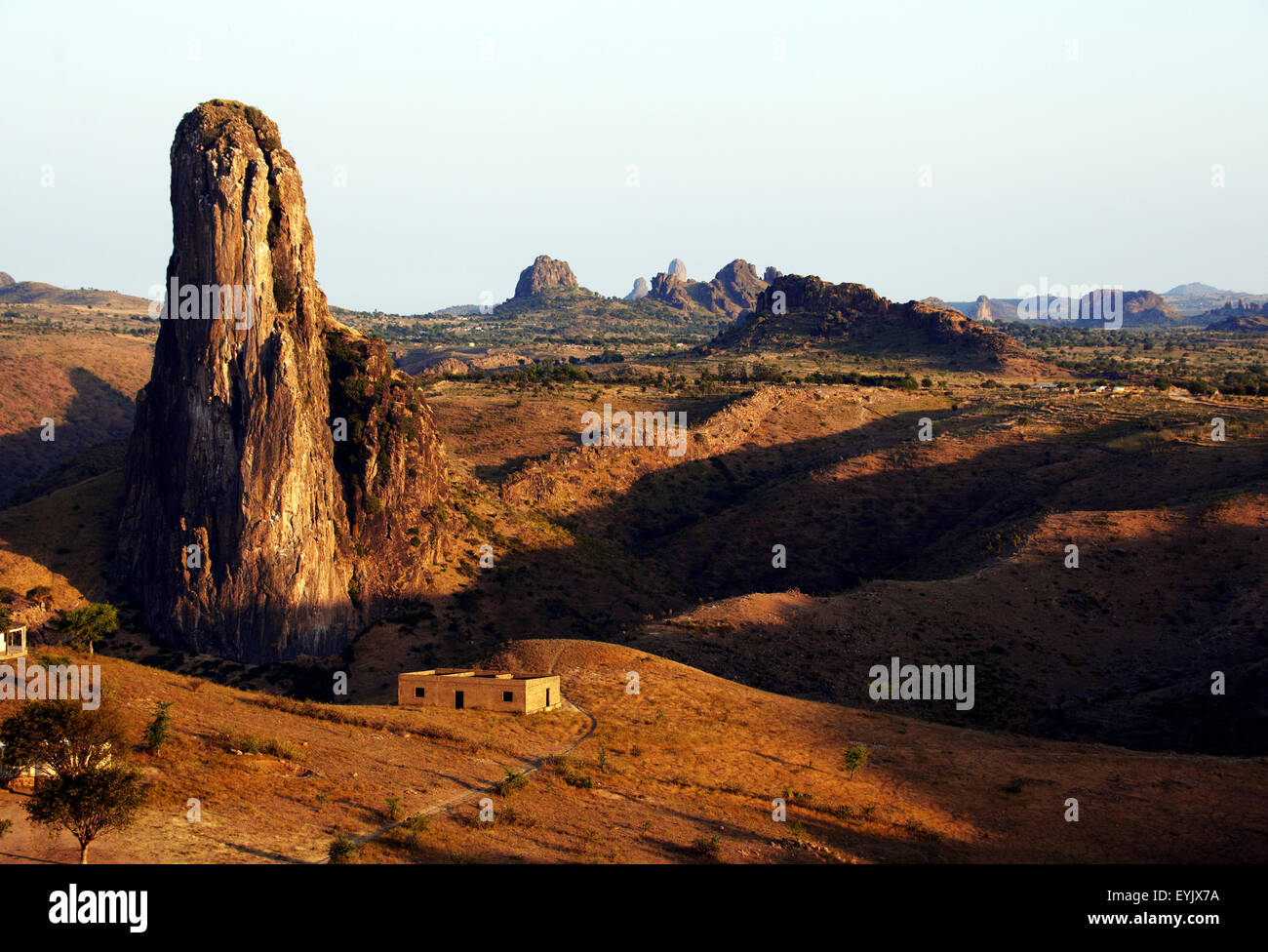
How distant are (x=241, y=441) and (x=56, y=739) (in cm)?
3569

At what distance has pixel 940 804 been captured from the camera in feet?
131

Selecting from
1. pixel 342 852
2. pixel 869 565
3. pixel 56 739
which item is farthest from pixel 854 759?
pixel 869 565

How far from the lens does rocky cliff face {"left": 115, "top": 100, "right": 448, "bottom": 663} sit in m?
67.0

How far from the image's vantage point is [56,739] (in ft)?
109

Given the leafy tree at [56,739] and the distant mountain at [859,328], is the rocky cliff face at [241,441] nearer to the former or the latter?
the leafy tree at [56,739]

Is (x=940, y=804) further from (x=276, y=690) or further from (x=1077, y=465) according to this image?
(x=1077, y=465)

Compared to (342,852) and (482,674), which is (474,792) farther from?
(482,674)

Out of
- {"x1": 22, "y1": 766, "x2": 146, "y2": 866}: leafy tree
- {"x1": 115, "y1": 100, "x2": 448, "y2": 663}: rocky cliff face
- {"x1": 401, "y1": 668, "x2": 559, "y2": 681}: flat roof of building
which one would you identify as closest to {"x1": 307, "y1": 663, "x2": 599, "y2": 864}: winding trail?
{"x1": 401, "y1": 668, "x2": 559, "y2": 681}: flat roof of building

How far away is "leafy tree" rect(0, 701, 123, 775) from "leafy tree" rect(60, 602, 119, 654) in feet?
95.6

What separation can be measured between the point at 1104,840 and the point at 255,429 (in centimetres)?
4836

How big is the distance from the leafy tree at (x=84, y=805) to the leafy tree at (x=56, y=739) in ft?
7.94

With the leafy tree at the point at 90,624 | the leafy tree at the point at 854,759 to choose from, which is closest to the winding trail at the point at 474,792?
the leafy tree at the point at 854,759

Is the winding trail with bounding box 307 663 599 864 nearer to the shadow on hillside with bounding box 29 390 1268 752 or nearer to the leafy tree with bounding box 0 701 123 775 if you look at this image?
the leafy tree with bounding box 0 701 123 775
